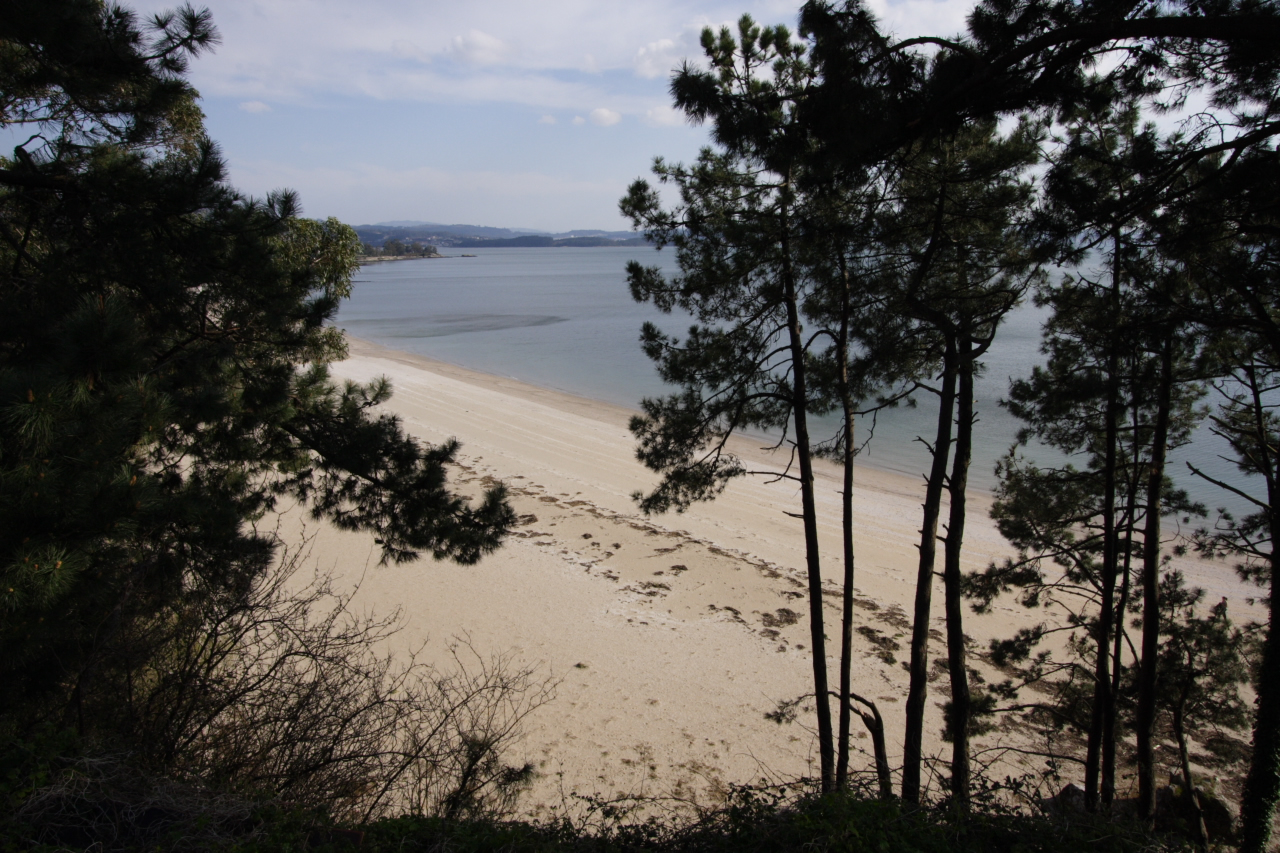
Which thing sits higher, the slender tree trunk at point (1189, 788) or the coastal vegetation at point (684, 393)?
the coastal vegetation at point (684, 393)

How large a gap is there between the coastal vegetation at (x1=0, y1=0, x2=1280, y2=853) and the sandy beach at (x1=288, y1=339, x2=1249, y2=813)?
114 centimetres

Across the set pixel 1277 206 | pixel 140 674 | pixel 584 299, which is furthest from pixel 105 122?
pixel 584 299

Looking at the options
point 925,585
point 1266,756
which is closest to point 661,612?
point 925,585

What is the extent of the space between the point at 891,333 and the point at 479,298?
216ft

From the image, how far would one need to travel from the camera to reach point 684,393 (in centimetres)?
693

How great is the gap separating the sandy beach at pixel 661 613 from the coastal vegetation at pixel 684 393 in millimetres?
1144

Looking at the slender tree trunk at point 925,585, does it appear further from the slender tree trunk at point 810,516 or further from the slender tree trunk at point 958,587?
the slender tree trunk at point 810,516

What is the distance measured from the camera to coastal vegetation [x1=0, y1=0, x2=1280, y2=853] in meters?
2.95

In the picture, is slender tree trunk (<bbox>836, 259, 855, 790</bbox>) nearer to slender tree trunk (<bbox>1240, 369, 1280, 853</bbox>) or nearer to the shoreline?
the shoreline

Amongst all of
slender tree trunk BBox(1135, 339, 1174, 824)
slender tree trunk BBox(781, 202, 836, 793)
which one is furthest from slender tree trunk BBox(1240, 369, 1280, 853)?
slender tree trunk BBox(781, 202, 836, 793)

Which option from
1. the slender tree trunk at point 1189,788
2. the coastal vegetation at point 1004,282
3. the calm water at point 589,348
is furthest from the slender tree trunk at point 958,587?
the calm water at point 589,348

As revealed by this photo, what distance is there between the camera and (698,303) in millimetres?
6738

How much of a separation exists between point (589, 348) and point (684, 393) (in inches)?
1195

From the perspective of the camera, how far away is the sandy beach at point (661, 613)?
287 inches
